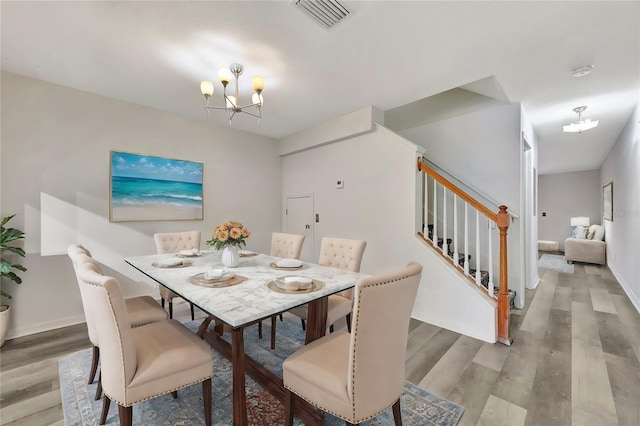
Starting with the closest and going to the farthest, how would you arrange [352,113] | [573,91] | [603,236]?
1. [573,91]
2. [352,113]
3. [603,236]

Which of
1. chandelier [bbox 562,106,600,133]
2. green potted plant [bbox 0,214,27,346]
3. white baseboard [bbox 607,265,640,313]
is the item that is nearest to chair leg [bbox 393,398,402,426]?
green potted plant [bbox 0,214,27,346]

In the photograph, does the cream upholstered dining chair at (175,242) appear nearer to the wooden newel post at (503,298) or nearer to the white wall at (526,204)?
the wooden newel post at (503,298)

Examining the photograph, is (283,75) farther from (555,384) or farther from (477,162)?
(555,384)

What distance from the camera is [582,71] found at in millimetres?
2582

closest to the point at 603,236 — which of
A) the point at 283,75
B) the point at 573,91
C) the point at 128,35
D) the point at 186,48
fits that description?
the point at 573,91

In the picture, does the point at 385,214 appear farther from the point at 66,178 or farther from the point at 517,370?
the point at 66,178

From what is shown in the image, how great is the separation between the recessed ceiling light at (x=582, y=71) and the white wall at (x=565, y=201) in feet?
23.5

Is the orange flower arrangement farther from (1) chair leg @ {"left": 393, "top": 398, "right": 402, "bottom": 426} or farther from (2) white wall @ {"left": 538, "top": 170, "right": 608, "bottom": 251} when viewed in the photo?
(2) white wall @ {"left": 538, "top": 170, "right": 608, "bottom": 251}

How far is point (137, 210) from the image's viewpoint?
3.43 metres

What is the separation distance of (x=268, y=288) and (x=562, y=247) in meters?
10.1

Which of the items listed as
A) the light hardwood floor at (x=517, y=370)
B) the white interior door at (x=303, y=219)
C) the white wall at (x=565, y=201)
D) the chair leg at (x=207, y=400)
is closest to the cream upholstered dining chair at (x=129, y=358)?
the chair leg at (x=207, y=400)

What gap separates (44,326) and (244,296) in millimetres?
2876

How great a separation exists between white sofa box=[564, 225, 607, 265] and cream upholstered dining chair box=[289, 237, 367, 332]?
6685 mm

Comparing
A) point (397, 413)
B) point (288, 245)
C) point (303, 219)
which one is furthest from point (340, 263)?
point (303, 219)
